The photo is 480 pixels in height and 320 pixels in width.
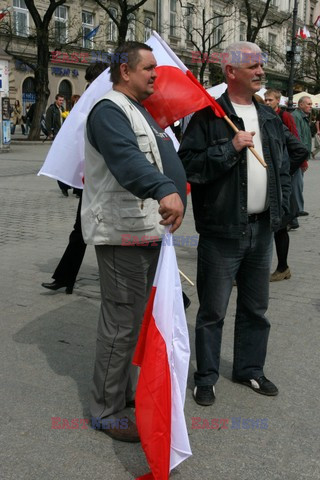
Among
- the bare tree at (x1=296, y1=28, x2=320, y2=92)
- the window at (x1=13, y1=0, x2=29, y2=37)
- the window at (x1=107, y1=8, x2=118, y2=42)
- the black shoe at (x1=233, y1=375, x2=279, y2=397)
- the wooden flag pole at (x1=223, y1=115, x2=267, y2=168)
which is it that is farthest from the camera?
the bare tree at (x1=296, y1=28, x2=320, y2=92)

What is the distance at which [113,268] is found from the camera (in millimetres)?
Answer: 2791

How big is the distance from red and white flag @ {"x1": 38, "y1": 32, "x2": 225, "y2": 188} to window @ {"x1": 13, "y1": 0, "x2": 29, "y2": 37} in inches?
1321

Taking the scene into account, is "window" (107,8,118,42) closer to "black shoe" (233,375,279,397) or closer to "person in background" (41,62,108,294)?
"person in background" (41,62,108,294)

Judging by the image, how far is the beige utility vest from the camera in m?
2.66

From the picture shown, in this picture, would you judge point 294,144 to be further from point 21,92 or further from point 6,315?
point 21,92

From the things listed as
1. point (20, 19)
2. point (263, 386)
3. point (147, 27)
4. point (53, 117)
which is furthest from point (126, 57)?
point (147, 27)

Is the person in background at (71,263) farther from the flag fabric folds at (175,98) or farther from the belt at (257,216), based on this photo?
the belt at (257,216)

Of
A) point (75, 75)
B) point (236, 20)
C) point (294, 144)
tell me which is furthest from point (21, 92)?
point (294, 144)

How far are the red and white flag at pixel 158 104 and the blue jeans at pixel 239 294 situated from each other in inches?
27.9

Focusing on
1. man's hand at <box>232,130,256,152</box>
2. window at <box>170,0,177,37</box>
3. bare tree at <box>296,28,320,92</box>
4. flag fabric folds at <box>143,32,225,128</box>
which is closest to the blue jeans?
man's hand at <box>232,130,256,152</box>

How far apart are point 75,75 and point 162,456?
40344mm

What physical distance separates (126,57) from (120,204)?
0.68 metres

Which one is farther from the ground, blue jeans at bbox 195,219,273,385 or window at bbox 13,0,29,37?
window at bbox 13,0,29,37

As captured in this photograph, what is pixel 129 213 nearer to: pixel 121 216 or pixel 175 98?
pixel 121 216
